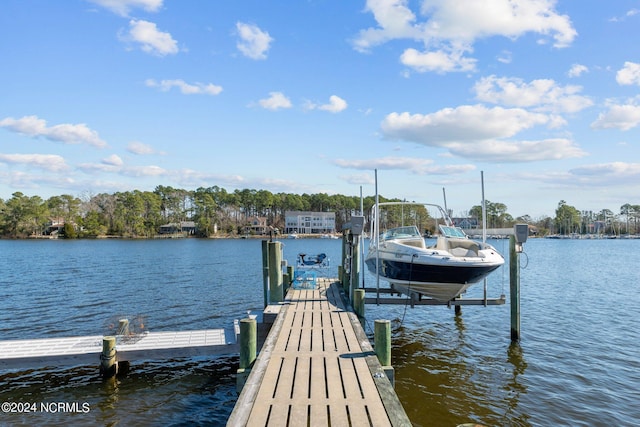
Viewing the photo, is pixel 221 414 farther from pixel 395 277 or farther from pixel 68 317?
pixel 68 317

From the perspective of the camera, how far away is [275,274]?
13703mm

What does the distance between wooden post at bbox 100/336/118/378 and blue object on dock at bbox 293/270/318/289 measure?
6.69m

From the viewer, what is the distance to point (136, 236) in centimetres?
11531

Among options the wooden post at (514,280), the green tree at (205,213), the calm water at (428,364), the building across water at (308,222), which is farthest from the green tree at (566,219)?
the wooden post at (514,280)

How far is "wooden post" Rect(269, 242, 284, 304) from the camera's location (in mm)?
13430

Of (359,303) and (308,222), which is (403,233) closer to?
(359,303)

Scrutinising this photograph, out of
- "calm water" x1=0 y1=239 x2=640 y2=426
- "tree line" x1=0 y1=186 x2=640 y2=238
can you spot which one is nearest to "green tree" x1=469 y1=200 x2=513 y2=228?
"tree line" x1=0 y1=186 x2=640 y2=238

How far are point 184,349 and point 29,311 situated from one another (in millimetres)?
13584

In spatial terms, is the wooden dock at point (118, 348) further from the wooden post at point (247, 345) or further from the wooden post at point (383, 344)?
the wooden post at point (383, 344)

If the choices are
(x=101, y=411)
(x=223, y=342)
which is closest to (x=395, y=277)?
(x=223, y=342)

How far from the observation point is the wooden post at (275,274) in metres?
13.4

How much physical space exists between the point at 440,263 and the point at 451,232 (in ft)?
9.24

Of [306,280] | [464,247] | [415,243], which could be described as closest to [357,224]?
[415,243]

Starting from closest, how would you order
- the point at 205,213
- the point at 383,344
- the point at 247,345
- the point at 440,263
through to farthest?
1. the point at 383,344
2. the point at 247,345
3. the point at 440,263
4. the point at 205,213
